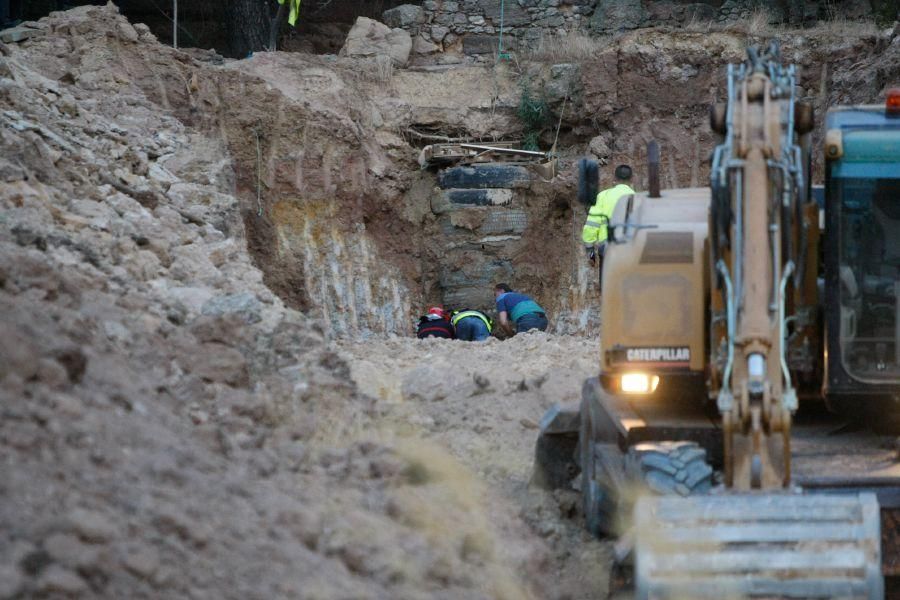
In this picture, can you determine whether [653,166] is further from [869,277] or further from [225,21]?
[225,21]

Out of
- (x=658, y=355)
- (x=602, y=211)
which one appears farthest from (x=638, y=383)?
(x=602, y=211)

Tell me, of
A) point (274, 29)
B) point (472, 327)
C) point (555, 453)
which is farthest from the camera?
point (274, 29)

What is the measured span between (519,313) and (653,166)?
7.40 meters

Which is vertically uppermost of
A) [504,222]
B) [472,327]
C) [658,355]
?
[658,355]

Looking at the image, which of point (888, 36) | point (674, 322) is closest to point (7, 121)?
point (674, 322)

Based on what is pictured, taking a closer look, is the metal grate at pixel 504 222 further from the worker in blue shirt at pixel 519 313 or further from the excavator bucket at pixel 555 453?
the excavator bucket at pixel 555 453

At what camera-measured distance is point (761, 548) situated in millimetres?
5602

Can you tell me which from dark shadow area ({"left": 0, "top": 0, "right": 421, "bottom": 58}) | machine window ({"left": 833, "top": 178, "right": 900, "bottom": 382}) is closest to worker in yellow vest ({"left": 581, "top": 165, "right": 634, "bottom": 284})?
machine window ({"left": 833, "top": 178, "right": 900, "bottom": 382})

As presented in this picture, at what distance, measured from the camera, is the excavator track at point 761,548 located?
552cm

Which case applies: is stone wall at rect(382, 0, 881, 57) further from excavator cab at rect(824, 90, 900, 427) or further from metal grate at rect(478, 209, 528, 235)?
excavator cab at rect(824, 90, 900, 427)

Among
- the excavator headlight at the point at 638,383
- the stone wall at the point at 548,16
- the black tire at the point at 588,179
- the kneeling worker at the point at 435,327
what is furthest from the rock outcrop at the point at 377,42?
the excavator headlight at the point at 638,383

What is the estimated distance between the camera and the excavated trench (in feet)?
17.5

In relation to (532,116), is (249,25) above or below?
above

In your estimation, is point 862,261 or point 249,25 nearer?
point 862,261
